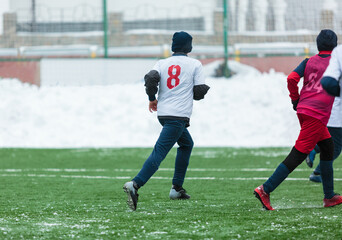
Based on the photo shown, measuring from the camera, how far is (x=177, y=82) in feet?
23.7

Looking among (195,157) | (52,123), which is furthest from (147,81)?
(52,123)

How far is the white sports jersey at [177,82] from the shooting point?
719cm

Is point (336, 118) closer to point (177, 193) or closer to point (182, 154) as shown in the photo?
point (182, 154)

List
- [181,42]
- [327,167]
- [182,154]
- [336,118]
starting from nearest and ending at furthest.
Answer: [327,167], [181,42], [182,154], [336,118]

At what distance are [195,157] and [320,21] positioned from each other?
7.07 meters

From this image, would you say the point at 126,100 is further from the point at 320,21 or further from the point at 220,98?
the point at 320,21

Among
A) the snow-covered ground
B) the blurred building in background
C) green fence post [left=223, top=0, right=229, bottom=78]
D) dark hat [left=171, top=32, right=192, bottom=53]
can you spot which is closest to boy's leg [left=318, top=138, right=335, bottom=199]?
dark hat [left=171, top=32, right=192, bottom=53]

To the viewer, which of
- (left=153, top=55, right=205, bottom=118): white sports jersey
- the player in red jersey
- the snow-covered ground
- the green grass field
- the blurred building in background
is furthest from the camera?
the blurred building in background

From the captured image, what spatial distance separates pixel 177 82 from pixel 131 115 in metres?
11.0

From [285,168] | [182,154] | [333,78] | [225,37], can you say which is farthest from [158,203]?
[225,37]

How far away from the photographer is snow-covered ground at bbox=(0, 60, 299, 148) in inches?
667

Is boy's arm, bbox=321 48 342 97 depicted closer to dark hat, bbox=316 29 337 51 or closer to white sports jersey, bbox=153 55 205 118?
dark hat, bbox=316 29 337 51

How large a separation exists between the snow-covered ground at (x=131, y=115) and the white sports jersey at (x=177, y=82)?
367 inches

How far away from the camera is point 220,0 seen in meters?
19.1
